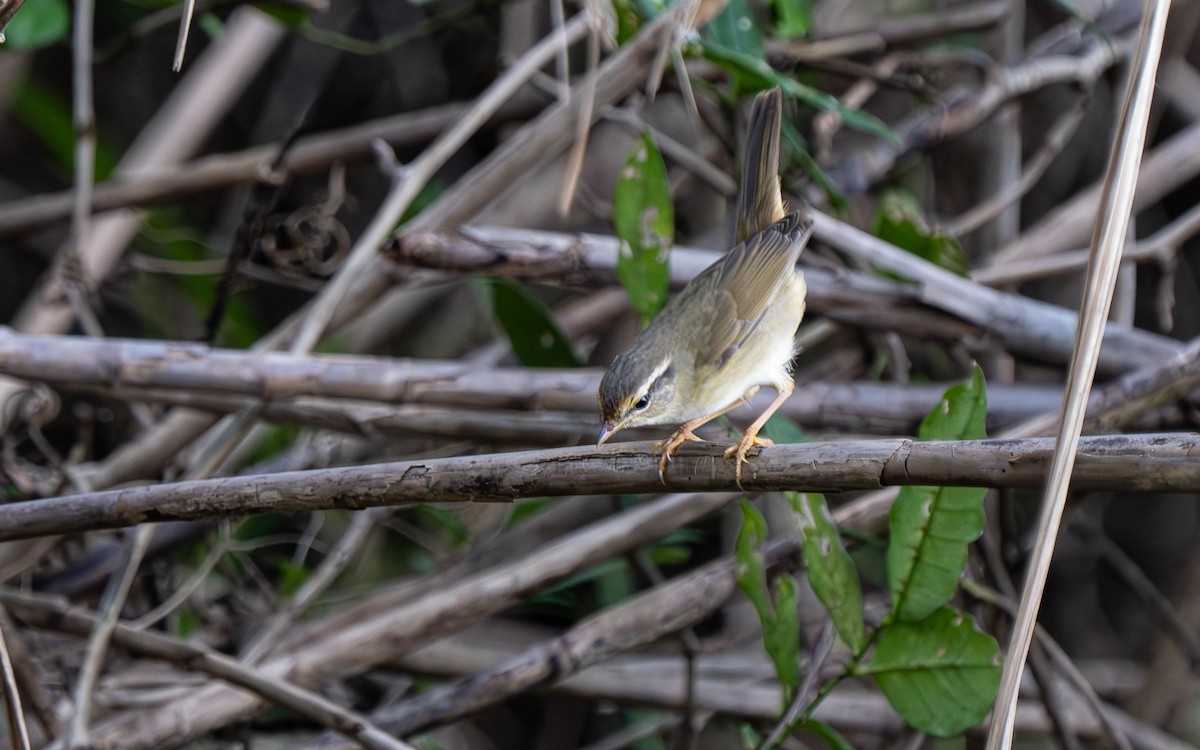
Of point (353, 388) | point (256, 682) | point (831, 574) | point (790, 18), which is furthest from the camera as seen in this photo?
point (790, 18)

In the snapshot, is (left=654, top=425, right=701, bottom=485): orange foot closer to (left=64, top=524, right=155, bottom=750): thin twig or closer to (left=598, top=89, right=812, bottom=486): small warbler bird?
(left=598, top=89, right=812, bottom=486): small warbler bird

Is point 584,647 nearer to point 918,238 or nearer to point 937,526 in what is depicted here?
point 937,526

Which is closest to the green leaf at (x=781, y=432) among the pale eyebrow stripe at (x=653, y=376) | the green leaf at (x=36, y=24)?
the pale eyebrow stripe at (x=653, y=376)

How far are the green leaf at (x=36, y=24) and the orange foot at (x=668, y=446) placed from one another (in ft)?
8.07

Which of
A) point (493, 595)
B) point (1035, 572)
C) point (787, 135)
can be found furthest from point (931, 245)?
point (1035, 572)

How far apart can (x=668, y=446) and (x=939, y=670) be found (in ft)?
2.13

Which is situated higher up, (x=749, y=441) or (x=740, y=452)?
(x=749, y=441)

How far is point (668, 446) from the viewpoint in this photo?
1763 mm

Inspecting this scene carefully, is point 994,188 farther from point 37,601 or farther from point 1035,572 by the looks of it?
point 37,601

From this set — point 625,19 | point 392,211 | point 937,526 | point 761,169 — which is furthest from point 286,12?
point 937,526

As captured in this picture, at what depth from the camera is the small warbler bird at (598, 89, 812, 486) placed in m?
2.18

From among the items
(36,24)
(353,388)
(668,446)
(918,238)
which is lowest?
(668,446)

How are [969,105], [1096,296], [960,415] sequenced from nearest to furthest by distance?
[1096,296]
[960,415]
[969,105]

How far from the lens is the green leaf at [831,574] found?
1.91 metres
